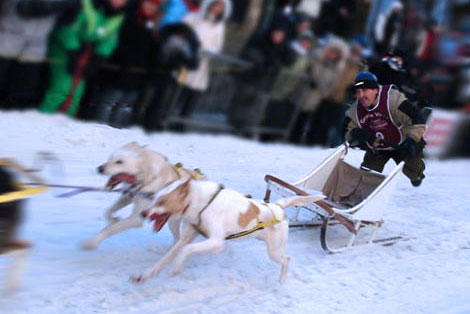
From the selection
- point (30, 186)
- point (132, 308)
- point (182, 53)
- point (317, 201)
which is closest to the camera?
point (30, 186)

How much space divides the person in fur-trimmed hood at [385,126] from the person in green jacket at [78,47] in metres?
2.92

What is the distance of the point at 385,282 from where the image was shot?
156 inches

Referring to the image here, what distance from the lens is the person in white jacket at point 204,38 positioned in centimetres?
700

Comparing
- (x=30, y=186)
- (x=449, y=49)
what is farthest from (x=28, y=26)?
(x=449, y=49)

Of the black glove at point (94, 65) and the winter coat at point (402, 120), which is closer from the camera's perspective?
the winter coat at point (402, 120)

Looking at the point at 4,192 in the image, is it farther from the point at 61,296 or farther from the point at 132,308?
the point at 132,308

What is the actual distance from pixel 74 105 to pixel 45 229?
2.90 metres

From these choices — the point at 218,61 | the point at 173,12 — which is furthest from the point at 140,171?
the point at 218,61

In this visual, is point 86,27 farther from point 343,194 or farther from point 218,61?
point 343,194

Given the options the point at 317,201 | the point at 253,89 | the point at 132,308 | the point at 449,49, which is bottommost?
the point at 132,308

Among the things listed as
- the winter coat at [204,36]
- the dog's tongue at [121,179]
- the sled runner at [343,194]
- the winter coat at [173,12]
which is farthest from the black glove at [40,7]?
the dog's tongue at [121,179]

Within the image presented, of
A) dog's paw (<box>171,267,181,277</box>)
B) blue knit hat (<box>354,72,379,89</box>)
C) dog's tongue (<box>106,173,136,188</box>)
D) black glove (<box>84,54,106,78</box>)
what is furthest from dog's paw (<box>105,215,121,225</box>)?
black glove (<box>84,54,106,78</box>)

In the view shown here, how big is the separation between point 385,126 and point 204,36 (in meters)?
3.09

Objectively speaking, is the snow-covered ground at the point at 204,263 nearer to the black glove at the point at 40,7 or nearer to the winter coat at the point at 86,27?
the winter coat at the point at 86,27
